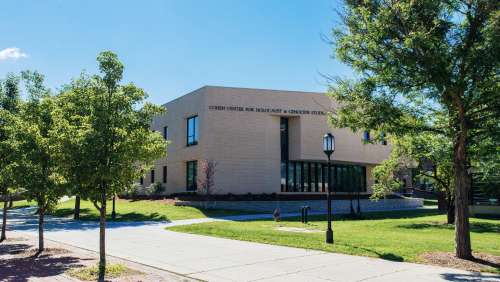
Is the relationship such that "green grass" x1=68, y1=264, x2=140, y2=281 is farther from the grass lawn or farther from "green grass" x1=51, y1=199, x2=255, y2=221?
"green grass" x1=51, y1=199, x2=255, y2=221

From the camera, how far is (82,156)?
31.6ft

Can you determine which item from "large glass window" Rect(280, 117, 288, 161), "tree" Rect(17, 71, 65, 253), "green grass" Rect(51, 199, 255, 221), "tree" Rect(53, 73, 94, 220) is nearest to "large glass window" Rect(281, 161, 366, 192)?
"large glass window" Rect(280, 117, 288, 161)

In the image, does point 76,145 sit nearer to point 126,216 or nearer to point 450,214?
point 126,216

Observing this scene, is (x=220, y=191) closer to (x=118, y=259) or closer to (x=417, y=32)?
(x=118, y=259)

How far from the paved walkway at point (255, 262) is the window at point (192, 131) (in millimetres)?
23699

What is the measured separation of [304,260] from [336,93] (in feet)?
15.0

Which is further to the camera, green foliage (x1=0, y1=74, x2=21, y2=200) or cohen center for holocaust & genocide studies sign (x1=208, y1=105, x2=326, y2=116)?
cohen center for holocaust & genocide studies sign (x1=208, y1=105, x2=326, y2=116)

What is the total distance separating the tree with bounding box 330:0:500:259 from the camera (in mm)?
10492

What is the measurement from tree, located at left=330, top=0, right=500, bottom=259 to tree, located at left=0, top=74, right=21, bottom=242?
9.26 m

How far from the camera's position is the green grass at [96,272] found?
9.72 meters

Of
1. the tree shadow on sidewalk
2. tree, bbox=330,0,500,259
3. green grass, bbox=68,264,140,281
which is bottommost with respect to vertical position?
green grass, bbox=68,264,140,281

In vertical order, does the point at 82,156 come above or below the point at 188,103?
Result: below

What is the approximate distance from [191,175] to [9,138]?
88.0 feet

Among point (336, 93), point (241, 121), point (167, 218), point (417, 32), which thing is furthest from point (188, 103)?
point (417, 32)
